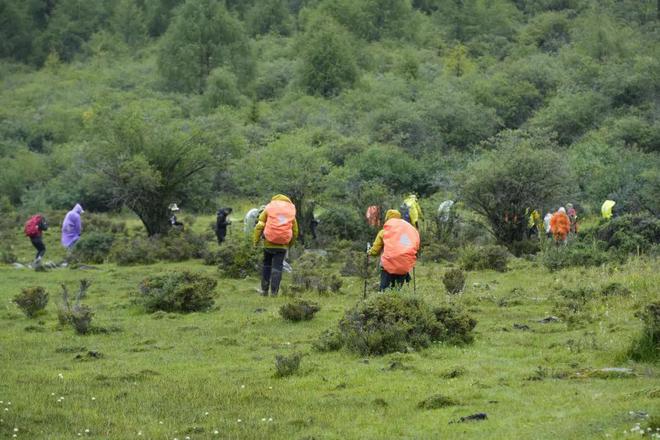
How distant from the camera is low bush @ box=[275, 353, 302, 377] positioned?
11.1 metres

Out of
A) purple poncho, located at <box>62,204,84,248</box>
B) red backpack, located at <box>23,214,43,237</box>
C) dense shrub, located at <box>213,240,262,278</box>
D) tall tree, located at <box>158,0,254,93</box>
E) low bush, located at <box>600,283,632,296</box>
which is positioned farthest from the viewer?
tall tree, located at <box>158,0,254,93</box>

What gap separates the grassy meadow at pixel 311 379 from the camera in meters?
8.62

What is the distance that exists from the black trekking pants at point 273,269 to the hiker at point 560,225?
1290cm

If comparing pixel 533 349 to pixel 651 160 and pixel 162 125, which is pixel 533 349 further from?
pixel 651 160

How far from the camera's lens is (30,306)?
56.7 ft

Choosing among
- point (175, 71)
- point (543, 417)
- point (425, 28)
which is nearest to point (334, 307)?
point (543, 417)

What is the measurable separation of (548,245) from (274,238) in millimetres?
10138

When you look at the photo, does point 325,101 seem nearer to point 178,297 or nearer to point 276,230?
point 276,230

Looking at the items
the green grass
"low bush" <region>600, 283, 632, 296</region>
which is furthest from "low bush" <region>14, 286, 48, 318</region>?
"low bush" <region>600, 283, 632, 296</region>

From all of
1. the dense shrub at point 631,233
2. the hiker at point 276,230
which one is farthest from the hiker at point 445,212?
the hiker at point 276,230

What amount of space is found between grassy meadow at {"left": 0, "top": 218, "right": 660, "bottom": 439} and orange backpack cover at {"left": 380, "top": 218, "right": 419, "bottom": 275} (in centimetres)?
138

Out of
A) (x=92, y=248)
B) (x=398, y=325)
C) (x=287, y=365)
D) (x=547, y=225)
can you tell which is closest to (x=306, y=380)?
(x=287, y=365)

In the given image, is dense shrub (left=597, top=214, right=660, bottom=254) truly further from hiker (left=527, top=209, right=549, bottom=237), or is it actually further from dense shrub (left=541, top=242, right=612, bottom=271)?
hiker (left=527, top=209, right=549, bottom=237)

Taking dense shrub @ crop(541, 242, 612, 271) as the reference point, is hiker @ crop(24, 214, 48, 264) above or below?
below
